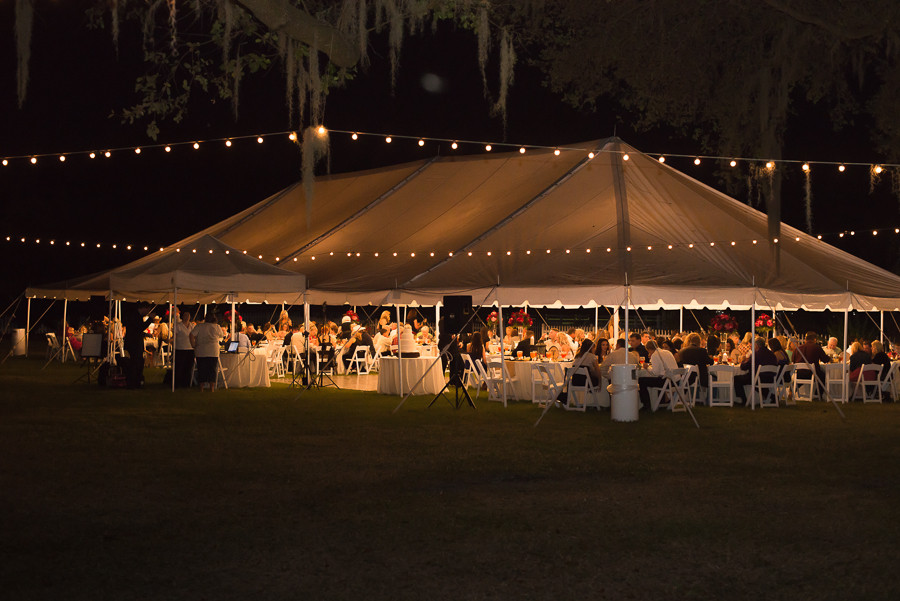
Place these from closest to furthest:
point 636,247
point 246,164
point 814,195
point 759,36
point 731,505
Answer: point 731,505, point 759,36, point 636,247, point 814,195, point 246,164

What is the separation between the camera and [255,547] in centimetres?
539

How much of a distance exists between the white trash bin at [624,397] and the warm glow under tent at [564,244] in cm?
164

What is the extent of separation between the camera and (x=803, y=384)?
1549 centimetres

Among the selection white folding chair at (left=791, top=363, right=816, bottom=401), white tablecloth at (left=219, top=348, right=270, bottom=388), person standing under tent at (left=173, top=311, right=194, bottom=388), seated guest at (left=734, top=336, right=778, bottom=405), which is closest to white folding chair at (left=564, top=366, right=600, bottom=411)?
seated guest at (left=734, top=336, right=778, bottom=405)

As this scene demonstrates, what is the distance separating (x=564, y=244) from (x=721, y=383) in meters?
3.02

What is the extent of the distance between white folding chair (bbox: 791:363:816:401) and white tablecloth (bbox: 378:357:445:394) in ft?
16.9

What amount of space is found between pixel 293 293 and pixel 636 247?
576cm

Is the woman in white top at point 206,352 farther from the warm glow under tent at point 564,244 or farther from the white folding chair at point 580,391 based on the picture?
the white folding chair at point 580,391

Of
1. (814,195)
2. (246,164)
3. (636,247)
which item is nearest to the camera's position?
(636,247)

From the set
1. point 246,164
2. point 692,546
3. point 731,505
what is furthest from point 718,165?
point 246,164

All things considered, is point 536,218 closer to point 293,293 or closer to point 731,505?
point 293,293

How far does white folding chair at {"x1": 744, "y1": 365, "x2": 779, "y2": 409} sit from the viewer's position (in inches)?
535

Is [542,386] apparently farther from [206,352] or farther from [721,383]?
Answer: [206,352]

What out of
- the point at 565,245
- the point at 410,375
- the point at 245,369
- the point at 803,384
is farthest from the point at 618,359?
the point at 245,369
